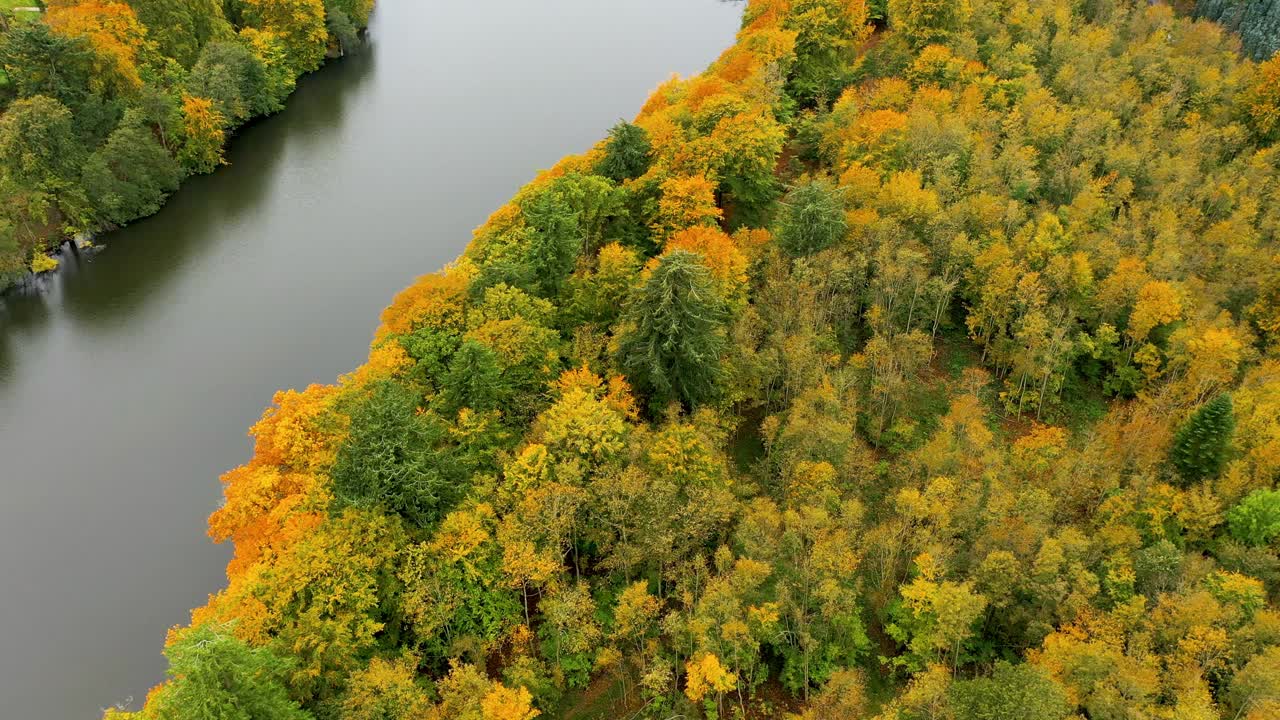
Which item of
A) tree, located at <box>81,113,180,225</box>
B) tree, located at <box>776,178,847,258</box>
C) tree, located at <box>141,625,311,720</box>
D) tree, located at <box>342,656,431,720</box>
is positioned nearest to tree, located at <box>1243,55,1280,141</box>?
tree, located at <box>776,178,847,258</box>

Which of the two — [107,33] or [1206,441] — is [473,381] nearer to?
[1206,441]

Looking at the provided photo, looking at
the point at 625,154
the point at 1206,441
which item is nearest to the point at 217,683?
the point at 625,154

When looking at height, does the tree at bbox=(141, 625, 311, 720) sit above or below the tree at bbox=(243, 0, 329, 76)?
below

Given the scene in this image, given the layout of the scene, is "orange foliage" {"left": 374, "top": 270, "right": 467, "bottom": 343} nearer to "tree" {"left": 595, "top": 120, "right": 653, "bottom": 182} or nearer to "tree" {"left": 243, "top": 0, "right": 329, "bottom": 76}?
"tree" {"left": 595, "top": 120, "right": 653, "bottom": 182}

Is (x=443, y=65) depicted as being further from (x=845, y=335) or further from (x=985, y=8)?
(x=845, y=335)

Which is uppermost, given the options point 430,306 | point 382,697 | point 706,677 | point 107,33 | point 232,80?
point 107,33

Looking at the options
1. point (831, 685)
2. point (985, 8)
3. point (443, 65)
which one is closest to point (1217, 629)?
point (831, 685)
